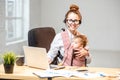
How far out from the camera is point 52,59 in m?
2.59

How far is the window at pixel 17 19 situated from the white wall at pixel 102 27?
648 millimetres

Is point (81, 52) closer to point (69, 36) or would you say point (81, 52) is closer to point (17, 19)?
point (69, 36)

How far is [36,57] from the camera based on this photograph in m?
2.12

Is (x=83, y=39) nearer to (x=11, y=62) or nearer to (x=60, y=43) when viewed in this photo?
(x=60, y=43)

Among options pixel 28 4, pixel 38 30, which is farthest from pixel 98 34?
pixel 38 30

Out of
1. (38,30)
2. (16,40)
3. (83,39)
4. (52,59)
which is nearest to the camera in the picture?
(83,39)

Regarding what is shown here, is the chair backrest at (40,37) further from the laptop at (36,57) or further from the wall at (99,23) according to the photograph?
the wall at (99,23)

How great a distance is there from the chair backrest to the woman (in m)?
0.45

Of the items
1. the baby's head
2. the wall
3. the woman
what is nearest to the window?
the wall

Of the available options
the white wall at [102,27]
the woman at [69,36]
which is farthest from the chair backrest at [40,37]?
the white wall at [102,27]

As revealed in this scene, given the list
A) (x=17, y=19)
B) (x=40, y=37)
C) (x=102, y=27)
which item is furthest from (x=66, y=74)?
(x=102, y=27)

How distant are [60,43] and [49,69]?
51cm

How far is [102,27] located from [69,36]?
6.73 feet

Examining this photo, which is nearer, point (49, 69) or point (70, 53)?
point (49, 69)
